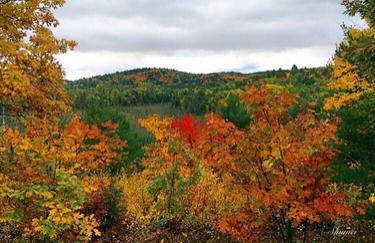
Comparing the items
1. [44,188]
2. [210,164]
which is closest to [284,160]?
[210,164]

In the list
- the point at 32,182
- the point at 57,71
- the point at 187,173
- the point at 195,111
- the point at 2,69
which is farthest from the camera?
the point at 195,111

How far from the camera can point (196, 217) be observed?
42.3 ft

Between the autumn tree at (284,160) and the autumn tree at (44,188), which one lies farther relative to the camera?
the autumn tree at (284,160)

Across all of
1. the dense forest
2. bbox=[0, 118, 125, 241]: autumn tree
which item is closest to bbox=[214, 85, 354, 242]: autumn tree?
the dense forest

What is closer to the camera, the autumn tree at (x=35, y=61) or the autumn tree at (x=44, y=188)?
the autumn tree at (x=44, y=188)

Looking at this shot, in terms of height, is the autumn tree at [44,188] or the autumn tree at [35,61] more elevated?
the autumn tree at [35,61]

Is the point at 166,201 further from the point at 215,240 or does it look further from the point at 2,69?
the point at 2,69

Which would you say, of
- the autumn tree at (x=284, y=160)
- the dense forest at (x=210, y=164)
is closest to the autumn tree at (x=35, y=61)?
the dense forest at (x=210, y=164)

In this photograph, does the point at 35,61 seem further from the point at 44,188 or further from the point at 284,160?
the point at 284,160

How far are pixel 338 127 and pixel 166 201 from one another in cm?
623

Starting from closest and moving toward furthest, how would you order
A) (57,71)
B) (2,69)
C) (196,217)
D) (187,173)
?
1. (2,69)
2. (57,71)
3. (196,217)
4. (187,173)

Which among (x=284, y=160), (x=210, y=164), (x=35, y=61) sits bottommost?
(x=210, y=164)

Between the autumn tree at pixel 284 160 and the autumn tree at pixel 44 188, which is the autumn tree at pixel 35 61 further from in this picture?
the autumn tree at pixel 284 160

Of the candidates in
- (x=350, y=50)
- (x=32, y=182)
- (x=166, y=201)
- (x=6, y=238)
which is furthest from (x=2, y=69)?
A: (x=350, y=50)
